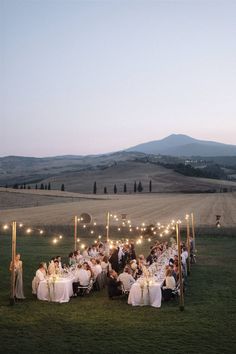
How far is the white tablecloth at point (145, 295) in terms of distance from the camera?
634 inches

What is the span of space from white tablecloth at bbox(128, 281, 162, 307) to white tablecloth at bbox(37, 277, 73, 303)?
2265mm

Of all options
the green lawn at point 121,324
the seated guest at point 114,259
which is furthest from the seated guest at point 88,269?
the seated guest at point 114,259

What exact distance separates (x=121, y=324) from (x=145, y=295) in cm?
251

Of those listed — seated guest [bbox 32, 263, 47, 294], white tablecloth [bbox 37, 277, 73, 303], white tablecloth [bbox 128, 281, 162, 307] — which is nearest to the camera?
white tablecloth [bbox 128, 281, 162, 307]

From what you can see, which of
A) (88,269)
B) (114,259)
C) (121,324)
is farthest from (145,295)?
(114,259)

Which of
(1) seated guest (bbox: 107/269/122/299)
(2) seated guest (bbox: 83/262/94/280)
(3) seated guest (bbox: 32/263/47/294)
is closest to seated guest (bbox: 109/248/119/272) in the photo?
(2) seated guest (bbox: 83/262/94/280)

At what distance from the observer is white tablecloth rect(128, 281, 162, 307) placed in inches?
634

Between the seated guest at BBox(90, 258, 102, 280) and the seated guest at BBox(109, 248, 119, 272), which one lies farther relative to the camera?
the seated guest at BBox(109, 248, 119, 272)

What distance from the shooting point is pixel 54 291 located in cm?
1670

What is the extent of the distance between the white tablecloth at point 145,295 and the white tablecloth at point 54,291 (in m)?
2.26

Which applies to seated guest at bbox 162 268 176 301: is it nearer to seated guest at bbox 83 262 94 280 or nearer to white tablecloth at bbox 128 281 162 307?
white tablecloth at bbox 128 281 162 307

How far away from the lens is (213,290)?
719 inches

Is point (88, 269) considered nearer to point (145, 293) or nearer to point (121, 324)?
point (145, 293)

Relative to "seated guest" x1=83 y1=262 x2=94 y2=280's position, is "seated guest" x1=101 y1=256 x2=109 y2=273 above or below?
below
